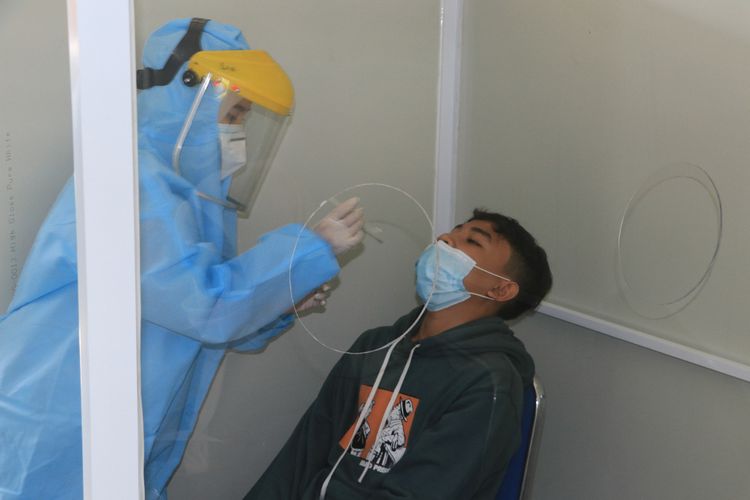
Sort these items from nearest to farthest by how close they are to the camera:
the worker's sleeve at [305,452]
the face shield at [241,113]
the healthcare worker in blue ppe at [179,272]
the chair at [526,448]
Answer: the healthcare worker in blue ppe at [179,272]
the face shield at [241,113]
the worker's sleeve at [305,452]
the chair at [526,448]

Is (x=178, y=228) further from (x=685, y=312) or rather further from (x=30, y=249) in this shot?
(x=685, y=312)

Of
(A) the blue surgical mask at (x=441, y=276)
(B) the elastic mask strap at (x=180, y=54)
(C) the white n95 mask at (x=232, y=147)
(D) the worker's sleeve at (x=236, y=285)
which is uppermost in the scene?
(B) the elastic mask strap at (x=180, y=54)

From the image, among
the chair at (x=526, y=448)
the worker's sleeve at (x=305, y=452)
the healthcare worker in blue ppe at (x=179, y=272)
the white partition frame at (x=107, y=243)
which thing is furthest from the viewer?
the chair at (x=526, y=448)

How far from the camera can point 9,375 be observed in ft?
3.51

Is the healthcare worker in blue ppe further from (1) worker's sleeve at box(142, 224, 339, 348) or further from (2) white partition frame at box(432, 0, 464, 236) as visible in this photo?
(2) white partition frame at box(432, 0, 464, 236)

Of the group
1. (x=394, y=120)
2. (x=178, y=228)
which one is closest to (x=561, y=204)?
(x=394, y=120)

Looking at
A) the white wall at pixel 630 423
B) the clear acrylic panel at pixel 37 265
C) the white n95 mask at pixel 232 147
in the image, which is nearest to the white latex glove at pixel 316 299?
the white n95 mask at pixel 232 147

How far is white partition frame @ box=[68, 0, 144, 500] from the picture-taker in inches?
30.4

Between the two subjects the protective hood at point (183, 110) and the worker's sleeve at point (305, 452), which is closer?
the protective hood at point (183, 110)

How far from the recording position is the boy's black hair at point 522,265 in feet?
4.70

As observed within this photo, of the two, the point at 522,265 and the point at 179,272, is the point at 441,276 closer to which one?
the point at 522,265

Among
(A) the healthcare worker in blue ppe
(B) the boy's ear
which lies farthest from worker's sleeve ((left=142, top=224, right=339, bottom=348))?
(B) the boy's ear

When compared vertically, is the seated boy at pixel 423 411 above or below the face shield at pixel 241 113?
below

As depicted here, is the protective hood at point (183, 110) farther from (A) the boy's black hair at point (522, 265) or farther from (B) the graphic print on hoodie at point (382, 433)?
(A) the boy's black hair at point (522, 265)
